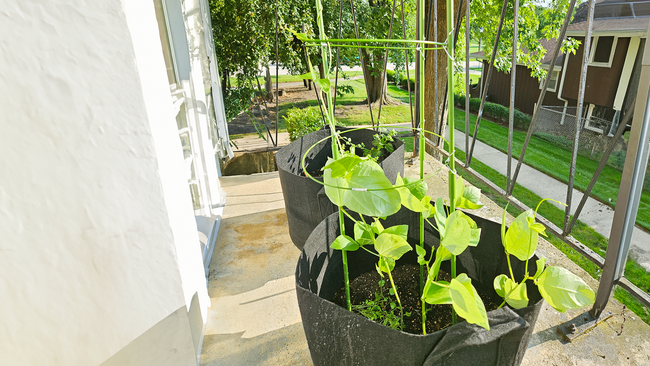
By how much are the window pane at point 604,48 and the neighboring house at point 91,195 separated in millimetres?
13309

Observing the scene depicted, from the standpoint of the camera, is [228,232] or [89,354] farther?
[228,232]

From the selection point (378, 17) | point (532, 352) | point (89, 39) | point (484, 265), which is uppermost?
point (378, 17)

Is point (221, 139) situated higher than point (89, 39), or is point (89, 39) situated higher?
point (89, 39)

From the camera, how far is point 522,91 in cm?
1470

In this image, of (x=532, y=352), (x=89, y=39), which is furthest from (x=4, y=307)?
(x=532, y=352)

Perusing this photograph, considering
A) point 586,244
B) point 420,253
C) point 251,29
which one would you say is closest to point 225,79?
point 251,29

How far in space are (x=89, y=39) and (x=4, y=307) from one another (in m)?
0.91

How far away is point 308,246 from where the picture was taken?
978 millimetres

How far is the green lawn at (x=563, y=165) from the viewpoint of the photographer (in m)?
7.46

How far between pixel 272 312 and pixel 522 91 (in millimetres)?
16066

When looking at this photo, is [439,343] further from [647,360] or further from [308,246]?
[647,360]

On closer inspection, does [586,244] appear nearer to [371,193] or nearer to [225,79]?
[225,79]

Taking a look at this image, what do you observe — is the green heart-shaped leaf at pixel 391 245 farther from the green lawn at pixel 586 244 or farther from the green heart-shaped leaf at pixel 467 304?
the green lawn at pixel 586 244

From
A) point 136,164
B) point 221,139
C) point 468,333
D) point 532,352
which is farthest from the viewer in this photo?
point 221,139
